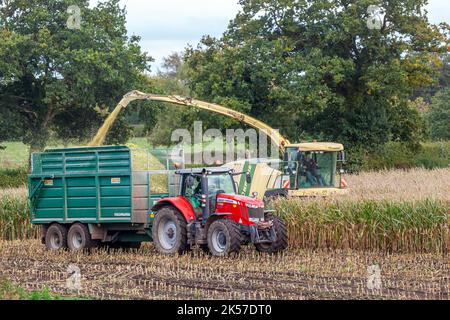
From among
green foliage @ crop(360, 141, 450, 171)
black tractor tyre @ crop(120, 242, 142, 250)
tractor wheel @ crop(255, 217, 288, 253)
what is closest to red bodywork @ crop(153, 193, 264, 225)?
tractor wheel @ crop(255, 217, 288, 253)

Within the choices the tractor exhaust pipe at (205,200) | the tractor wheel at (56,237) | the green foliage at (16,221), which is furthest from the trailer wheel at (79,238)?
the green foliage at (16,221)

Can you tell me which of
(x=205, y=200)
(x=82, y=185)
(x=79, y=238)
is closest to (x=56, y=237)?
(x=79, y=238)

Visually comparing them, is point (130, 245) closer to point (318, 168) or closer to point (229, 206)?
point (229, 206)

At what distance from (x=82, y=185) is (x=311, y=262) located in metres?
6.26

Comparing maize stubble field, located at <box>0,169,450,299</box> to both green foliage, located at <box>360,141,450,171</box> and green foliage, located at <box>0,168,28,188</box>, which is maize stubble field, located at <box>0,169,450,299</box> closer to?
green foliage, located at <box>0,168,28,188</box>

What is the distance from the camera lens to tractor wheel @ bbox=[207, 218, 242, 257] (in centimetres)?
1792

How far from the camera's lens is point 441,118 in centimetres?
5747

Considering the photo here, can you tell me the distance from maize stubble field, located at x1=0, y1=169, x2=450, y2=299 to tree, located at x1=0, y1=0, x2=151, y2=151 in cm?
1617

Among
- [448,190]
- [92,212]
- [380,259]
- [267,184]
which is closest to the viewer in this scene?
[380,259]

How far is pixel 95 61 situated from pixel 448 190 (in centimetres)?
2162

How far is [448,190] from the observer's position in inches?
879

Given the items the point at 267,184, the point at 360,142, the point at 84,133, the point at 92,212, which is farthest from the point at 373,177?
the point at 84,133

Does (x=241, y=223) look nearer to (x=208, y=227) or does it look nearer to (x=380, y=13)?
(x=208, y=227)

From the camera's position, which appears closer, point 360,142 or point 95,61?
point 95,61
